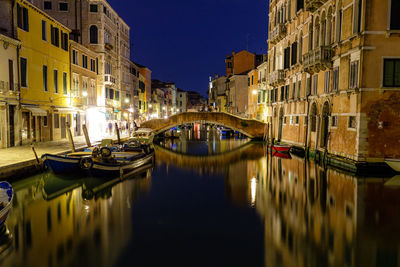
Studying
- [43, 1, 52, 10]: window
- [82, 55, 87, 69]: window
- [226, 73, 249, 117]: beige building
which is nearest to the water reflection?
[82, 55, 87, 69]: window

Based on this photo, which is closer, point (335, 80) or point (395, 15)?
point (395, 15)

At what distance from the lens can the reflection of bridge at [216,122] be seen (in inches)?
1368

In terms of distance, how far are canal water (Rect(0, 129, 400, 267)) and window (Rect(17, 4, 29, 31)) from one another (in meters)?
9.71

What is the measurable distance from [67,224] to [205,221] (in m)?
3.68

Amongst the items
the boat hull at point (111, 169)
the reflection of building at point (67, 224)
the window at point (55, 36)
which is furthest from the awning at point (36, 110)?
the boat hull at point (111, 169)

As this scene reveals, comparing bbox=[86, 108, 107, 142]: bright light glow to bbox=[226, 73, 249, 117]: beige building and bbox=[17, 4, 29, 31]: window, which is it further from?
bbox=[226, 73, 249, 117]: beige building

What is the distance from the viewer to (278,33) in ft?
85.3

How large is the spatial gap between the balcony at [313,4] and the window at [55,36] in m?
16.5

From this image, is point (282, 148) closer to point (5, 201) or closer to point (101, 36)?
point (5, 201)

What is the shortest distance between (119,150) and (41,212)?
30.1ft

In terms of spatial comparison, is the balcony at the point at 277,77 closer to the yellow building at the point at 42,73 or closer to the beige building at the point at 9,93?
the yellow building at the point at 42,73

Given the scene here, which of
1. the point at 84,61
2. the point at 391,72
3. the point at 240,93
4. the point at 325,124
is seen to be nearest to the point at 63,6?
the point at 84,61

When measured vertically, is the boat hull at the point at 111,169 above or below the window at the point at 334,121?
below

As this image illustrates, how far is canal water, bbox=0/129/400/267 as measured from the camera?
22.2ft
